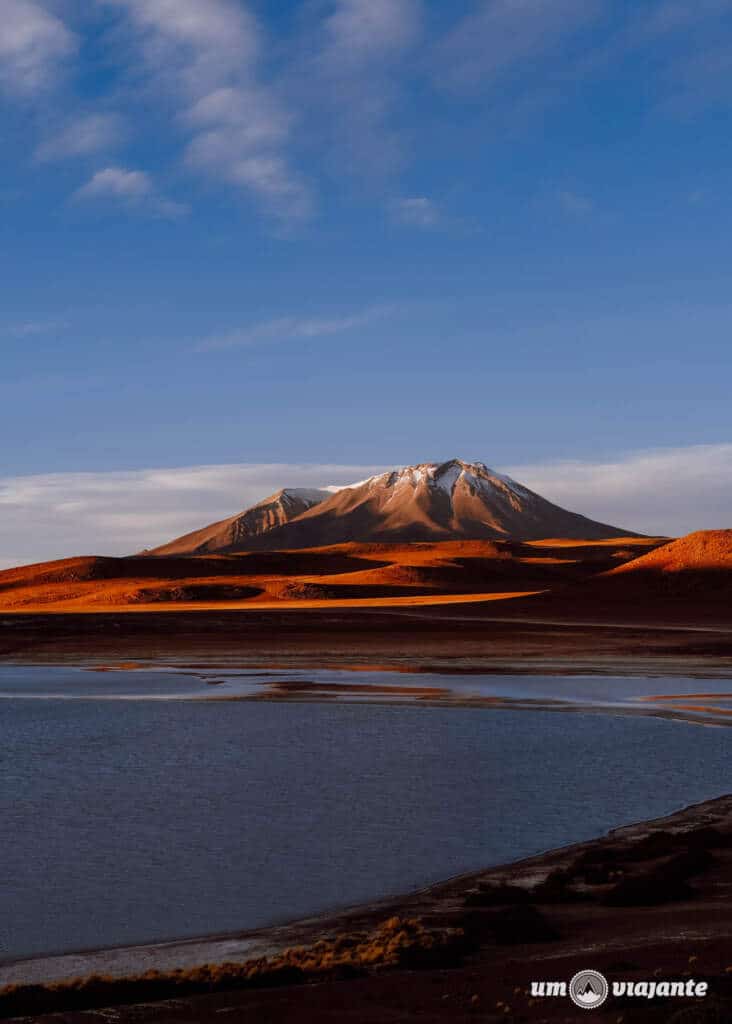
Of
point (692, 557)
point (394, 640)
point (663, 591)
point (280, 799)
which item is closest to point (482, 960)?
point (280, 799)

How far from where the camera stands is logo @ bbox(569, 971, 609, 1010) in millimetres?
7156

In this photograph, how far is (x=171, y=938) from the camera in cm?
998

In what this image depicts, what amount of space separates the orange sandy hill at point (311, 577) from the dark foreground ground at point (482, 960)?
72.3 meters

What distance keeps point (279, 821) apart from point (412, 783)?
3.36 meters

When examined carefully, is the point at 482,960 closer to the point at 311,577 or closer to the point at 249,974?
the point at 249,974

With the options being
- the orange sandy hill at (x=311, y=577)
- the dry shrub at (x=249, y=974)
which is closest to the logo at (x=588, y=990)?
the dry shrub at (x=249, y=974)

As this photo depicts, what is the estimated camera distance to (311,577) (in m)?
121

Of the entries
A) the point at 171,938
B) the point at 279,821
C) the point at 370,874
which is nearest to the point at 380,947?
the point at 171,938

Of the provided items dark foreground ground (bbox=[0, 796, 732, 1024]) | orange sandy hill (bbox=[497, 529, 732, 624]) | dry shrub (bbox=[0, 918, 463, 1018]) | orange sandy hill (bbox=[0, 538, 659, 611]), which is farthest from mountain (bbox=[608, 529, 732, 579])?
dry shrub (bbox=[0, 918, 463, 1018])

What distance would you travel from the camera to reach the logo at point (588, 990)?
7.16m

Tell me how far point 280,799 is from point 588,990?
9378mm

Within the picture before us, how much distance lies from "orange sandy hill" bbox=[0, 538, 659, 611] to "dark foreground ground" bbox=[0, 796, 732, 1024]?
237 feet

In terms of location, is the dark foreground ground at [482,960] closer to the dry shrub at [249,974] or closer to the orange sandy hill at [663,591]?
the dry shrub at [249,974]

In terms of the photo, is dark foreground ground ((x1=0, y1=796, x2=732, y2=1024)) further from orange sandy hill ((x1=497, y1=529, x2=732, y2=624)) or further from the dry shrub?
orange sandy hill ((x1=497, y1=529, x2=732, y2=624))
